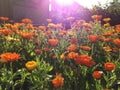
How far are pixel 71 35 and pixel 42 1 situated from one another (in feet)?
27.3

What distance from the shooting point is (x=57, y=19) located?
1359cm

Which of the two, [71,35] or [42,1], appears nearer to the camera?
[71,35]

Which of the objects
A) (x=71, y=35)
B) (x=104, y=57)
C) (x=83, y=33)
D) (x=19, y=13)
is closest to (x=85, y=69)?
(x=104, y=57)

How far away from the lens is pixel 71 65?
2.92m

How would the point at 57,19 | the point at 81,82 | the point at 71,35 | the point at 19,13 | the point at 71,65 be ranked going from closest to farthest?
the point at 81,82
the point at 71,65
the point at 71,35
the point at 19,13
the point at 57,19

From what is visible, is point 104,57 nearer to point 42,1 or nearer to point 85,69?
point 85,69

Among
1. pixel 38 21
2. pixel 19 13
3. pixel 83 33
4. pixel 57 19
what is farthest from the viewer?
pixel 57 19

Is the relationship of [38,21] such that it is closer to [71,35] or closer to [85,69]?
[71,35]

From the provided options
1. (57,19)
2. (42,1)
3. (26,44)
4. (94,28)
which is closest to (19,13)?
(42,1)

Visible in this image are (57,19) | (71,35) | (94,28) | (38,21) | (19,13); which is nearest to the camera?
(71,35)

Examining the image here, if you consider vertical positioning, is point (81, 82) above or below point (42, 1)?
below

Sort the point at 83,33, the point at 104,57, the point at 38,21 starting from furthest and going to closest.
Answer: the point at 38,21, the point at 83,33, the point at 104,57

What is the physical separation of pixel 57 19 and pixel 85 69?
35.9ft

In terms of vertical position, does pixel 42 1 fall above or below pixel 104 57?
above
